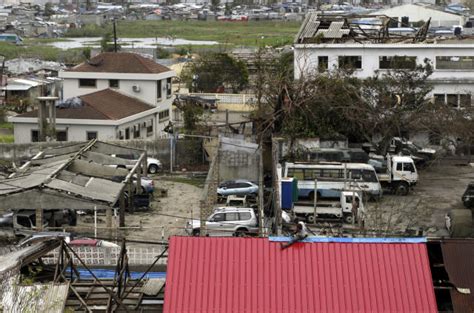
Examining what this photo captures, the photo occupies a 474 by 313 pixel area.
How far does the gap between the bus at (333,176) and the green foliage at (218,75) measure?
55.6 feet

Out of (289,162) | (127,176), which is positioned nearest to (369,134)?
(289,162)

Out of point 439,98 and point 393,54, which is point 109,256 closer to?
point 439,98

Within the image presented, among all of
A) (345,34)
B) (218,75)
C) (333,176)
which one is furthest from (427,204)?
(218,75)

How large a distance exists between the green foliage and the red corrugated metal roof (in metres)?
25.7

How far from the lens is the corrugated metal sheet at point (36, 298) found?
6945 millimetres

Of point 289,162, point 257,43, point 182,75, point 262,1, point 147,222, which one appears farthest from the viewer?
point 262,1

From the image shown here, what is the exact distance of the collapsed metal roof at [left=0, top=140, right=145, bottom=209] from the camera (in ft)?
47.4

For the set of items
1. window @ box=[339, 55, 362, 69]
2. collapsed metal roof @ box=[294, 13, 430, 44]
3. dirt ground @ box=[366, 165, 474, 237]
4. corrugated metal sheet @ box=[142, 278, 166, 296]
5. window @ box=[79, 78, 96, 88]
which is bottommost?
dirt ground @ box=[366, 165, 474, 237]

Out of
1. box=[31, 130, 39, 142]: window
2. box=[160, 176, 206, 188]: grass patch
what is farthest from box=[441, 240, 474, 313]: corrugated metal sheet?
box=[31, 130, 39, 142]: window

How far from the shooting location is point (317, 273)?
8.42m

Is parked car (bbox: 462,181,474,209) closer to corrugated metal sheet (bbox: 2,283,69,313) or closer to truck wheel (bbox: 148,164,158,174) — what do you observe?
truck wheel (bbox: 148,164,158,174)

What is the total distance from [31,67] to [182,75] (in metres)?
9.09

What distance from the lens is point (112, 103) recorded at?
23.9 metres

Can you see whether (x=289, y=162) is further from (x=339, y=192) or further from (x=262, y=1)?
(x=262, y=1)
